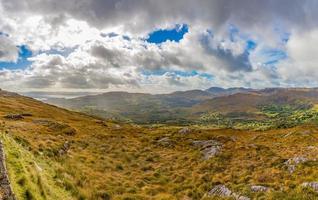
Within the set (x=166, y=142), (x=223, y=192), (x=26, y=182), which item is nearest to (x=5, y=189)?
(x=26, y=182)

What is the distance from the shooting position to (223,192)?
77.5 feet

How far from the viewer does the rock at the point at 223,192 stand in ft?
71.9

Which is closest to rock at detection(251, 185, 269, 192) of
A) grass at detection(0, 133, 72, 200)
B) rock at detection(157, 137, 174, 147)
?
grass at detection(0, 133, 72, 200)

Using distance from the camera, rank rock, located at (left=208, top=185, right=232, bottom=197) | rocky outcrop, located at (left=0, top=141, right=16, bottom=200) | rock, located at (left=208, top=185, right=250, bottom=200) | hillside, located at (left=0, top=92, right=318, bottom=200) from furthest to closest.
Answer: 1. rock, located at (left=208, top=185, right=232, bottom=197)
2. rock, located at (left=208, top=185, right=250, bottom=200)
3. hillside, located at (left=0, top=92, right=318, bottom=200)
4. rocky outcrop, located at (left=0, top=141, right=16, bottom=200)

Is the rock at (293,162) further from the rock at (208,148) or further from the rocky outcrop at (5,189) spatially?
the rocky outcrop at (5,189)

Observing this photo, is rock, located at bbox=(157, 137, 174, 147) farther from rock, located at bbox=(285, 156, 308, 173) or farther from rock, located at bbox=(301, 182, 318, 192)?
rock, located at bbox=(301, 182, 318, 192)

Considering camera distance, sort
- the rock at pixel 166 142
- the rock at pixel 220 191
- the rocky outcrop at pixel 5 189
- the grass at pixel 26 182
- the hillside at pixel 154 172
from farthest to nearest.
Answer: the rock at pixel 166 142
the rock at pixel 220 191
the hillside at pixel 154 172
the grass at pixel 26 182
the rocky outcrop at pixel 5 189

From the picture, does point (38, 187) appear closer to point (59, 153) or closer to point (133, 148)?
point (59, 153)

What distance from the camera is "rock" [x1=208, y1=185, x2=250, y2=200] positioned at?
71.9 feet

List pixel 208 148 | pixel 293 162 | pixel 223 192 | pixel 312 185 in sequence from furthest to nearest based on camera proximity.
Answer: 1. pixel 208 148
2. pixel 293 162
3. pixel 223 192
4. pixel 312 185

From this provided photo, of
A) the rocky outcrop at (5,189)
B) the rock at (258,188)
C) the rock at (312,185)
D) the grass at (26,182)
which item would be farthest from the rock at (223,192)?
the rocky outcrop at (5,189)

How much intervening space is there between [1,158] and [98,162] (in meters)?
19.7

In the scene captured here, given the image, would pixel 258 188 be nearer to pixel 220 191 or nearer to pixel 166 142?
pixel 220 191

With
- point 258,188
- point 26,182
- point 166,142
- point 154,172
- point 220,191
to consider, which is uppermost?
point 26,182
